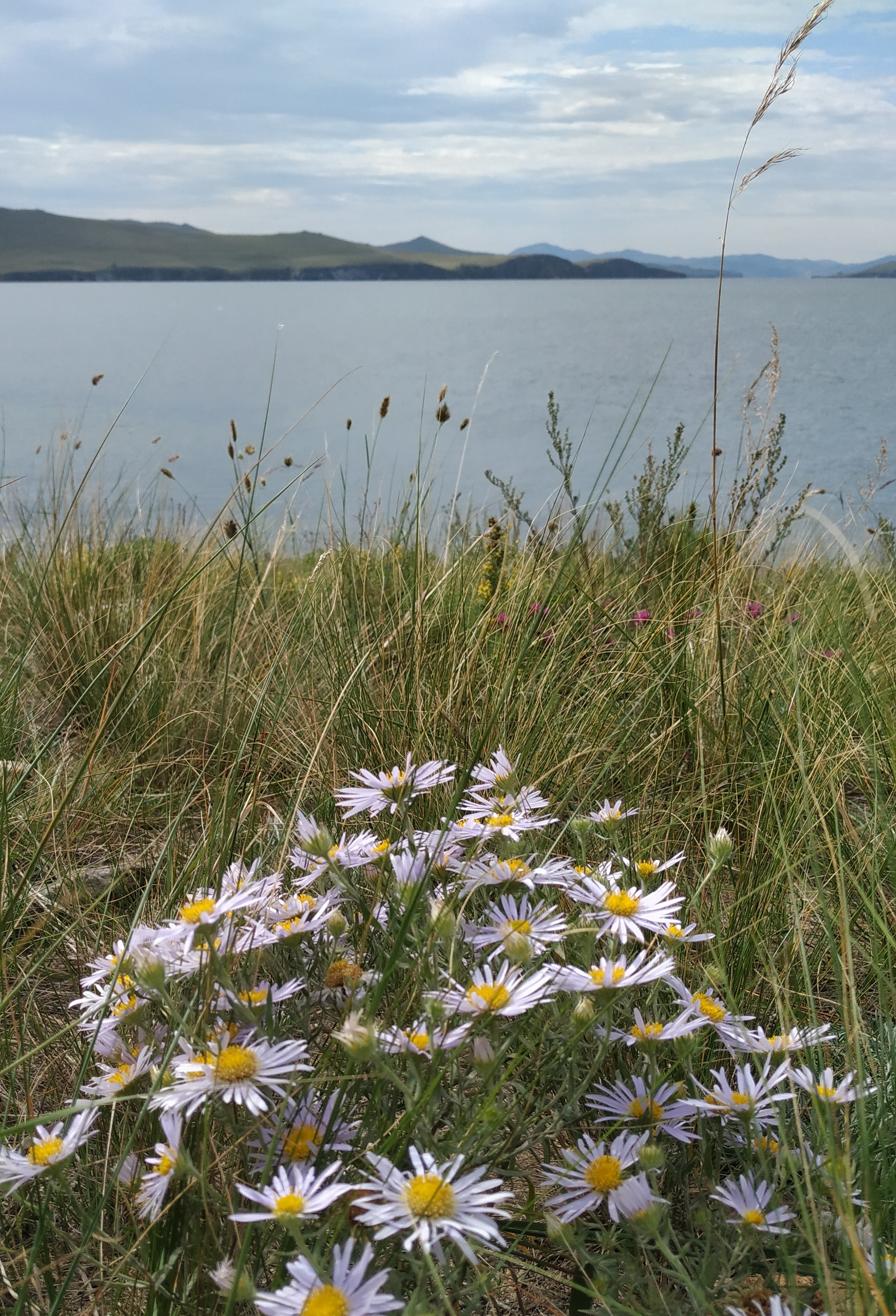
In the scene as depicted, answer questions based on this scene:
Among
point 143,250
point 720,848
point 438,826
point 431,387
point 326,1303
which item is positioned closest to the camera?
point 326,1303

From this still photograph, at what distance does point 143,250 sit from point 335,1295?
449 ft

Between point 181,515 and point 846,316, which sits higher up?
point 846,316

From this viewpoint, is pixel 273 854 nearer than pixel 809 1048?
No

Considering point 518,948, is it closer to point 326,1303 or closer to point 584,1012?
point 584,1012

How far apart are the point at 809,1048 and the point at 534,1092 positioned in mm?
313

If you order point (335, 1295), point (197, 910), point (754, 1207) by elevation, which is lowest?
point (754, 1207)

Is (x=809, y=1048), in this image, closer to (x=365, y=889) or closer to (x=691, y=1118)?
(x=691, y=1118)

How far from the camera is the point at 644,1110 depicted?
960mm

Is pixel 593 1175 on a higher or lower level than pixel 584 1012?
lower

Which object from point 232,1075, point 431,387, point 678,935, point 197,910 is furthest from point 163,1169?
point 431,387

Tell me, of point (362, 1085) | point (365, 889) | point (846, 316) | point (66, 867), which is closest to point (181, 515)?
point (66, 867)

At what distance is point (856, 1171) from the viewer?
0.98m

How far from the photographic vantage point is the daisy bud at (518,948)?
84cm

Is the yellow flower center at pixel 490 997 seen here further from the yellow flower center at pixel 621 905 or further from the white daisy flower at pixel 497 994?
the yellow flower center at pixel 621 905
